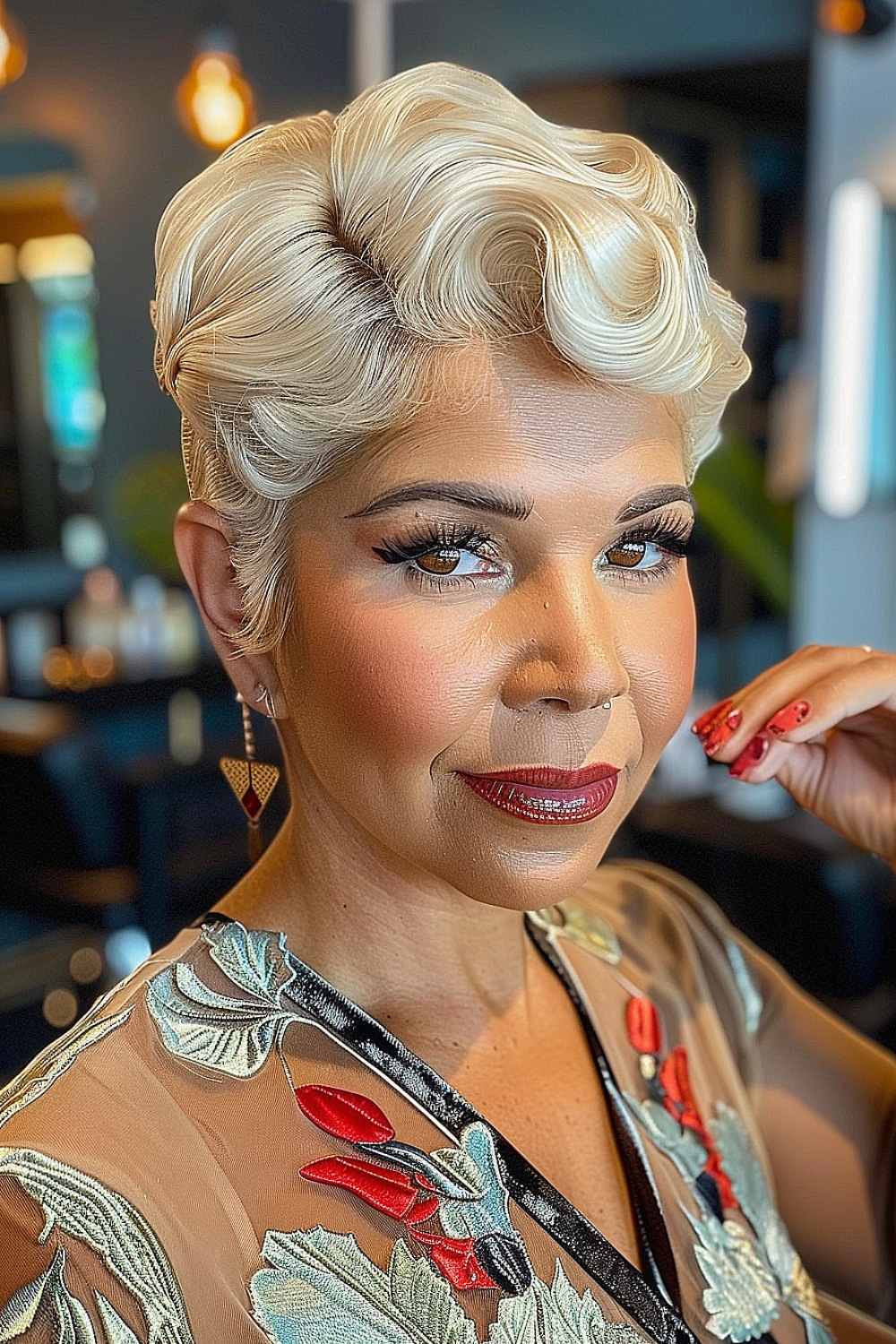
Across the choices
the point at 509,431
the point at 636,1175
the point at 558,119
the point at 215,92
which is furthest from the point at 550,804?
the point at 558,119

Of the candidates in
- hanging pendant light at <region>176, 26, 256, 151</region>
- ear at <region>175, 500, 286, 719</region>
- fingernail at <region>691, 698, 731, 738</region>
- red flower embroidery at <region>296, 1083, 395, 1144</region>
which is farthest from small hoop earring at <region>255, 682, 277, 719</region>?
hanging pendant light at <region>176, 26, 256, 151</region>

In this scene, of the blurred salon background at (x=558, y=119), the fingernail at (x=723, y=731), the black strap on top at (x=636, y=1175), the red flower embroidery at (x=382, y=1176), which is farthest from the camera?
the blurred salon background at (x=558, y=119)

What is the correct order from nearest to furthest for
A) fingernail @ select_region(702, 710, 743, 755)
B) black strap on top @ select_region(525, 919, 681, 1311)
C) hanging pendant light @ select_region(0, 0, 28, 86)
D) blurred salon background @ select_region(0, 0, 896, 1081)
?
black strap on top @ select_region(525, 919, 681, 1311) → fingernail @ select_region(702, 710, 743, 755) → hanging pendant light @ select_region(0, 0, 28, 86) → blurred salon background @ select_region(0, 0, 896, 1081)

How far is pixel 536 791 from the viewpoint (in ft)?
2.54

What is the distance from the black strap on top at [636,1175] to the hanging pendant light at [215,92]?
3.81m

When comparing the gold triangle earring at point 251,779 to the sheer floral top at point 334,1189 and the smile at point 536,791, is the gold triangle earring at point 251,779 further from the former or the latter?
the smile at point 536,791

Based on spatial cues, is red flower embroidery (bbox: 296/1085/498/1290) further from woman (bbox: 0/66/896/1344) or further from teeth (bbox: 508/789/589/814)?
teeth (bbox: 508/789/589/814)

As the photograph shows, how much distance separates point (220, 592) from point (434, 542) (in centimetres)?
18

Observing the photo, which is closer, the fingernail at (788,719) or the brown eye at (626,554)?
the brown eye at (626,554)

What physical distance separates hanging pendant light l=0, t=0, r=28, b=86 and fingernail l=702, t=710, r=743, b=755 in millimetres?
3566

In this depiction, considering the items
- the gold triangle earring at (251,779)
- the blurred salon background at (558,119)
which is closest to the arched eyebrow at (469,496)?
the gold triangle earring at (251,779)

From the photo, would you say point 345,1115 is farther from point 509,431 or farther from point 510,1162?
point 509,431

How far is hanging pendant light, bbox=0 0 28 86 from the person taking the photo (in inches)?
148

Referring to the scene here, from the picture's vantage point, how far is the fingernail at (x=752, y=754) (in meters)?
1.05
